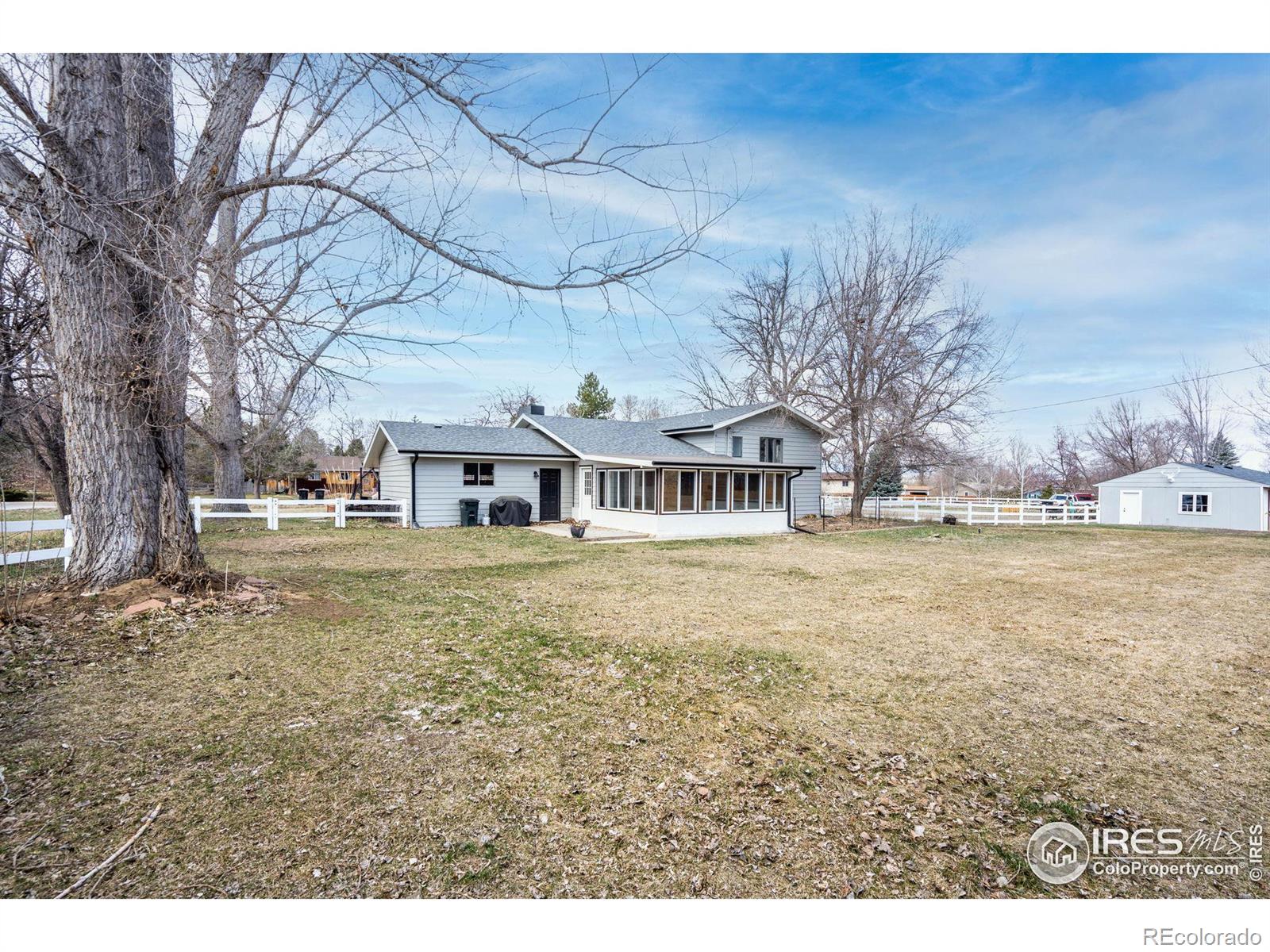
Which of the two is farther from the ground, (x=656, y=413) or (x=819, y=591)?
(x=656, y=413)

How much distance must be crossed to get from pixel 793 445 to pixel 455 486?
13099 mm

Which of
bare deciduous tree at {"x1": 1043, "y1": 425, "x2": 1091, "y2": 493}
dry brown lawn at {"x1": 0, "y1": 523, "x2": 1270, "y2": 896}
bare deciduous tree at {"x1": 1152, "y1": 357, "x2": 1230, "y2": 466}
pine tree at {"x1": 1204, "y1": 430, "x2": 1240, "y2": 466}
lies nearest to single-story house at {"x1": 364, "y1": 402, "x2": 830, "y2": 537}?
dry brown lawn at {"x1": 0, "y1": 523, "x2": 1270, "y2": 896}

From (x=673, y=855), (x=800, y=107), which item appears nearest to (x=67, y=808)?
(x=673, y=855)

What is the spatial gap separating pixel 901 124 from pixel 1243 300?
1305cm

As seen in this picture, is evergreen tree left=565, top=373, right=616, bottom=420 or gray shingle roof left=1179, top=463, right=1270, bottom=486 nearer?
gray shingle roof left=1179, top=463, right=1270, bottom=486

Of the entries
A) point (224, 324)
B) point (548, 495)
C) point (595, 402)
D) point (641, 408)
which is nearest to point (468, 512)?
point (548, 495)

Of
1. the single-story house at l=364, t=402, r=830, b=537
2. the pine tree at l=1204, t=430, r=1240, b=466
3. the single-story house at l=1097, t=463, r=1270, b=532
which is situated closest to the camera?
the single-story house at l=364, t=402, r=830, b=537

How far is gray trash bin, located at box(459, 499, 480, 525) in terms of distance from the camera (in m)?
17.9

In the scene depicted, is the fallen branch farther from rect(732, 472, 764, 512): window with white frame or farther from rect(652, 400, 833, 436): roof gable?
rect(652, 400, 833, 436): roof gable

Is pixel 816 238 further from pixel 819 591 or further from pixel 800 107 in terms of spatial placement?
pixel 800 107

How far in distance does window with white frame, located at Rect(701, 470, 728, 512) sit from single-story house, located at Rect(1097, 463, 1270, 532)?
20.3 metres

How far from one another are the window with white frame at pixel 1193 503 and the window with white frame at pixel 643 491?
79.7ft

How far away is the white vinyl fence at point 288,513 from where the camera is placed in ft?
48.7

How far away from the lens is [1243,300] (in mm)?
12000
